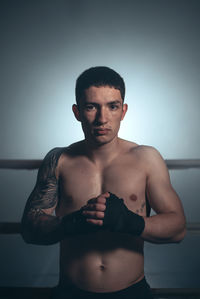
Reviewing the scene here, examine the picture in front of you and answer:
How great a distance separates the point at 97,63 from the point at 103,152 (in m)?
2.10

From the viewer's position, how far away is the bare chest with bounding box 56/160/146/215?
0.65 meters

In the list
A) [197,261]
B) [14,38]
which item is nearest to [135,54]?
[14,38]

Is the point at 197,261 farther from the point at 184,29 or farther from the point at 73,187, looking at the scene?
the point at 184,29

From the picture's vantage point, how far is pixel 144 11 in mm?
2414

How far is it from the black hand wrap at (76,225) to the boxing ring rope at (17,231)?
245 millimetres

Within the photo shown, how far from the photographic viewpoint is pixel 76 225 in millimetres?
569

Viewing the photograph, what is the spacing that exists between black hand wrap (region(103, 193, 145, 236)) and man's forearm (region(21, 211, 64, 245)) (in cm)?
14

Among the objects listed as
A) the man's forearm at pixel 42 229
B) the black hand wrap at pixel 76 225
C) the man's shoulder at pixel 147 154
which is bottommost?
the man's forearm at pixel 42 229

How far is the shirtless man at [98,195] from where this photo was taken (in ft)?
2.03

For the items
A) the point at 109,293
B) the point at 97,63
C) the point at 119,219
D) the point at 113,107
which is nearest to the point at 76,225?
the point at 119,219

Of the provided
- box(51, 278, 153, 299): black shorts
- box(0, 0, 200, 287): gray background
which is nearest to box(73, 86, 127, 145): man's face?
box(51, 278, 153, 299): black shorts

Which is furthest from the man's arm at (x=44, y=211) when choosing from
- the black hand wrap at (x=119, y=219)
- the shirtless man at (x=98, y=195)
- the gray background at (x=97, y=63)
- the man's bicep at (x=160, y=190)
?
the gray background at (x=97, y=63)

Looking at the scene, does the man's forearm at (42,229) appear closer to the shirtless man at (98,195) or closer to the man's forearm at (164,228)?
the shirtless man at (98,195)

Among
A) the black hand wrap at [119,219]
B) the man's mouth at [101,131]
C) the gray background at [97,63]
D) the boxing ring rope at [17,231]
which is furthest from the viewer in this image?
the gray background at [97,63]
